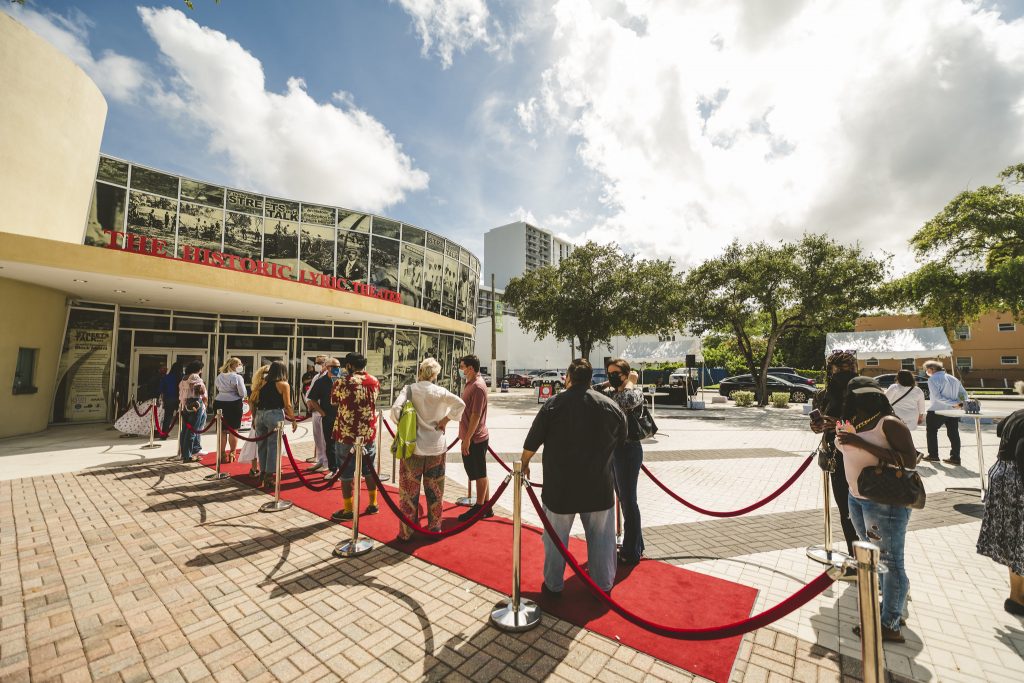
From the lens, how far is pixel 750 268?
19656 millimetres

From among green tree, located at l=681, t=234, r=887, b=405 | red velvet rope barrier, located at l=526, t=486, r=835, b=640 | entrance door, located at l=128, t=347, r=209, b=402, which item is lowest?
red velvet rope barrier, located at l=526, t=486, r=835, b=640

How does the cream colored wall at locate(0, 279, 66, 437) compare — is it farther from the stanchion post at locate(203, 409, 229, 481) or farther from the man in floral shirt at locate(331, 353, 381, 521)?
the man in floral shirt at locate(331, 353, 381, 521)

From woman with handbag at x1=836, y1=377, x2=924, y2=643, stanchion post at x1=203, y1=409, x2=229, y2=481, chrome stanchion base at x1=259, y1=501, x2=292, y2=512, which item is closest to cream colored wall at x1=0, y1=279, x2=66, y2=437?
stanchion post at x1=203, y1=409, x2=229, y2=481

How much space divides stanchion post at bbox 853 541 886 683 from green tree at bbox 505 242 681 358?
21.9 m

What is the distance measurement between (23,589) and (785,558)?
6.95 metres

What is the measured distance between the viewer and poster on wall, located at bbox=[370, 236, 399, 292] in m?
18.4

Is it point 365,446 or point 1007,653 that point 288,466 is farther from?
point 1007,653

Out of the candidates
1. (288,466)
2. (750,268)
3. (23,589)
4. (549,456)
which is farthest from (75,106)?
(750,268)

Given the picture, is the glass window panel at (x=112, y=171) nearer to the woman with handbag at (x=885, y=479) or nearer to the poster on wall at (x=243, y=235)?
the poster on wall at (x=243, y=235)

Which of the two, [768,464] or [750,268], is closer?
[768,464]

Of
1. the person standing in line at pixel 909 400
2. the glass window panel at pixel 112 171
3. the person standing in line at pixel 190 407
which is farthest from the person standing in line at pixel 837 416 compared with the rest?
the glass window panel at pixel 112 171

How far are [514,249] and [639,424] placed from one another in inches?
3404

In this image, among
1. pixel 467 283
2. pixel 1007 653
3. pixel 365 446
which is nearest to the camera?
pixel 1007 653

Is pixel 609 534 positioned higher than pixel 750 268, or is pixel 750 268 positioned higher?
Answer: pixel 750 268
